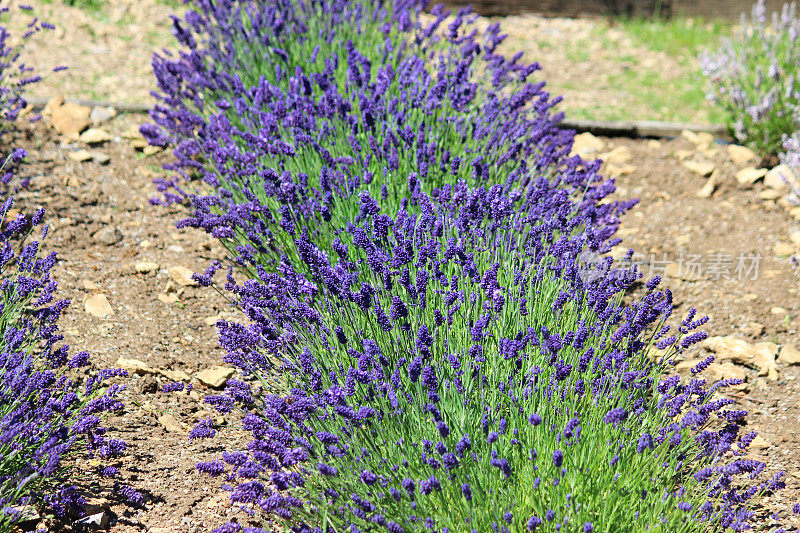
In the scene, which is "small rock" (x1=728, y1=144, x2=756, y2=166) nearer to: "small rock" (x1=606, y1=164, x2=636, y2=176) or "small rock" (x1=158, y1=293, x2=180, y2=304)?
"small rock" (x1=606, y1=164, x2=636, y2=176)

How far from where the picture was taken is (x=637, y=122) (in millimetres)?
4898

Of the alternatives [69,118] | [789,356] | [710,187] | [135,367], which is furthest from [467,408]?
[69,118]

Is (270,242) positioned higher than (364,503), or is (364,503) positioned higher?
(270,242)

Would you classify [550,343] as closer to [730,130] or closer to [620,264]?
[620,264]

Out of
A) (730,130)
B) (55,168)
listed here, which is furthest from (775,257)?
(55,168)

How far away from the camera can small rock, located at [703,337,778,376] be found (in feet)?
9.37

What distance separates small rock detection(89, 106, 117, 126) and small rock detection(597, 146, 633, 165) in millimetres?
3137

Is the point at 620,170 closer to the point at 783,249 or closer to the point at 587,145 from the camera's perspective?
the point at 587,145

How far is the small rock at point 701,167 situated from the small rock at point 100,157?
3538mm

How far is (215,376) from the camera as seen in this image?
269 cm

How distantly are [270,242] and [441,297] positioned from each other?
89 cm

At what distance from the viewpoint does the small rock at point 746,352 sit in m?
2.86

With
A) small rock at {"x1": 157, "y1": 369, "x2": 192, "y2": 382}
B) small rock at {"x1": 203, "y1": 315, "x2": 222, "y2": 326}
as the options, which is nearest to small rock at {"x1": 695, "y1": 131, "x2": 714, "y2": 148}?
small rock at {"x1": 203, "y1": 315, "x2": 222, "y2": 326}

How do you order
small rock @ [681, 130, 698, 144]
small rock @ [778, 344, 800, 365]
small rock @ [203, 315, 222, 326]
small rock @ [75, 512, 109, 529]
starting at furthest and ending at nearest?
small rock @ [681, 130, 698, 144]
small rock @ [203, 315, 222, 326]
small rock @ [778, 344, 800, 365]
small rock @ [75, 512, 109, 529]
